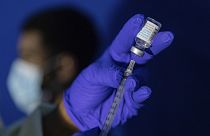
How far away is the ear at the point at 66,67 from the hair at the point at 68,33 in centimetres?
3

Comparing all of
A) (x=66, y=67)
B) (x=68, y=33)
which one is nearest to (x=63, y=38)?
(x=68, y=33)

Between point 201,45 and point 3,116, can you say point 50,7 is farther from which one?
point 201,45

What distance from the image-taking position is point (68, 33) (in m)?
2.03

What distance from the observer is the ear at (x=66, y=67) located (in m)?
2.03

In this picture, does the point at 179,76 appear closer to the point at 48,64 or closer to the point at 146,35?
the point at 146,35

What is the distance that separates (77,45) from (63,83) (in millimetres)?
213

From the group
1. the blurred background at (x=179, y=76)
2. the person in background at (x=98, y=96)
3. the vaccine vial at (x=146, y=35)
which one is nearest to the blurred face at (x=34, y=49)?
the person in background at (x=98, y=96)

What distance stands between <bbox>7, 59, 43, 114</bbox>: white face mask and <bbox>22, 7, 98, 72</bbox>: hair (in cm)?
13

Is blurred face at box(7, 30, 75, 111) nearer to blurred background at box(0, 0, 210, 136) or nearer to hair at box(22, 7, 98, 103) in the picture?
hair at box(22, 7, 98, 103)

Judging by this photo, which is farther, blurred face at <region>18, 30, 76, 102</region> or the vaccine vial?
blurred face at <region>18, 30, 76, 102</region>

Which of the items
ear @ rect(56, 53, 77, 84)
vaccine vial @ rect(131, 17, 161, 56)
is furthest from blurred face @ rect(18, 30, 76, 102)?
vaccine vial @ rect(131, 17, 161, 56)

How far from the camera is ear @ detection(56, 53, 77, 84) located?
203 centimetres

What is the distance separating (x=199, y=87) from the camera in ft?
3.42

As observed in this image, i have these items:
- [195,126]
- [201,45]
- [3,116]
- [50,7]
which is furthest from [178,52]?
[3,116]
